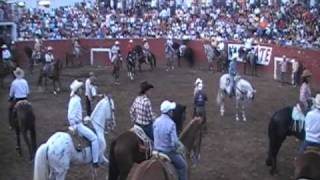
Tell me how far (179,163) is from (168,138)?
591mm

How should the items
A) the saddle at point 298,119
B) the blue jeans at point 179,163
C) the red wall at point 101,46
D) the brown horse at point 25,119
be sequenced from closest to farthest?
the blue jeans at point 179,163 → the saddle at point 298,119 → the brown horse at point 25,119 → the red wall at point 101,46

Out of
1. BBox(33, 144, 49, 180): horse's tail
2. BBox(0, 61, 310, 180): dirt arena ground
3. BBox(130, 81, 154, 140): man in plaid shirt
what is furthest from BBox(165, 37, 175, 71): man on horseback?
BBox(33, 144, 49, 180): horse's tail

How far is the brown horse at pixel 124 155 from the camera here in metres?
11.2

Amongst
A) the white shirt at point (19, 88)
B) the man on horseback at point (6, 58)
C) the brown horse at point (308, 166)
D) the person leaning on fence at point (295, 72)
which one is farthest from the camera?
the man on horseback at point (6, 58)

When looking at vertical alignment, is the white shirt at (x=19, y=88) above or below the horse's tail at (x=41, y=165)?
above

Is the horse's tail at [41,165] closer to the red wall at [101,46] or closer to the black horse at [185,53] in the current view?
the red wall at [101,46]

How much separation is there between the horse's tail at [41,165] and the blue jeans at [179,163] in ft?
7.11

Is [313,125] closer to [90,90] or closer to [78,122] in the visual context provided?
[78,122]

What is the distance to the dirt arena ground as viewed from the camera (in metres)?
14.0

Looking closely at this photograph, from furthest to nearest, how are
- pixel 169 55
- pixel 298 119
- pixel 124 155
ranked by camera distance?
pixel 169 55, pixel 298 119, pixel 124 155

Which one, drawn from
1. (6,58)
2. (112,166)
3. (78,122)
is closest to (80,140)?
(78,122)

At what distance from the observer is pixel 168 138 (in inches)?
401

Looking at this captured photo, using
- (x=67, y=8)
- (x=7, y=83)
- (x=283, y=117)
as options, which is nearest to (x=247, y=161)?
(x=283, y=117)

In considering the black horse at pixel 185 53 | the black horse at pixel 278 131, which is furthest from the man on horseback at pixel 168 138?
the black horse at pixel 185 53
